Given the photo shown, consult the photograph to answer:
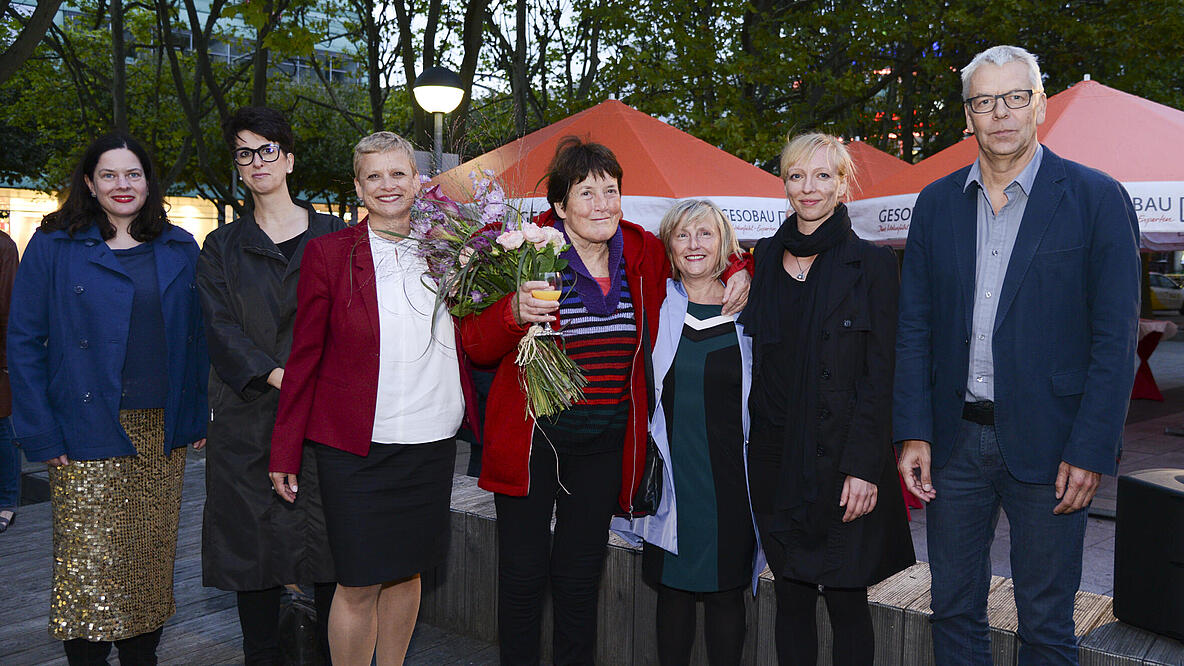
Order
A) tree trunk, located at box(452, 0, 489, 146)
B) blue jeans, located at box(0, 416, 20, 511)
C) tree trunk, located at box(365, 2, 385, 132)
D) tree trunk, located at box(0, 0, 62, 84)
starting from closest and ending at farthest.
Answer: blue jeans, located at box(0, 416, 20, 511), tree trunk, located at box(0, 0, 62, 84), tree trunk, located at box(452, 0, 489, 146), tree trunk, located at box(365, 2, 385, 132)

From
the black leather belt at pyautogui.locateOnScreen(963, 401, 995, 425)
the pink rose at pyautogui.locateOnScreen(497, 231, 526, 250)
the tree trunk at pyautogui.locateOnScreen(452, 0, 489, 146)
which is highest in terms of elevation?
the tree trunk at pyautogui.locateOnScreen(452, 0, 489, 146)

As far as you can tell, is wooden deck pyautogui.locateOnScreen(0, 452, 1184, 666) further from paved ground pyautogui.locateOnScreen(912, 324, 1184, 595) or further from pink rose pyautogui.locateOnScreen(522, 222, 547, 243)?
paved ground pyautogui.locateOnScreen(912, 324, 1184, 595)

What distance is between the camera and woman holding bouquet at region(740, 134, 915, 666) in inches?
106

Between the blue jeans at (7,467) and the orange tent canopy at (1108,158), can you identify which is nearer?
the orange tent canopy at (1108,158)

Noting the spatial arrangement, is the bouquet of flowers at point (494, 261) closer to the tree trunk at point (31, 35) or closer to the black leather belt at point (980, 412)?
the black leather belt at point (980, 412)

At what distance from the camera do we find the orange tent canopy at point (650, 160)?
243 inches

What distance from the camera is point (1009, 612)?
2.98 m

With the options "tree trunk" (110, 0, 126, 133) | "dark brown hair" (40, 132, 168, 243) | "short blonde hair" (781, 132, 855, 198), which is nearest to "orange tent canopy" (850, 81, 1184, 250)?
"short blonde hair" (781, 132, 855, 198)

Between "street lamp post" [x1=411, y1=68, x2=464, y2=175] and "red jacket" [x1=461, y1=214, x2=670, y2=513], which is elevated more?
"street lamp post" [x1=411, y1=68, x2=464, y2=175]

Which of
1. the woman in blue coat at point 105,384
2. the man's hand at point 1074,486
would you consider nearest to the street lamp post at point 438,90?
the woman in blue coat at point 105,384

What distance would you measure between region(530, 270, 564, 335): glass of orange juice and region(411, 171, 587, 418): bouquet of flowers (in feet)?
0.07

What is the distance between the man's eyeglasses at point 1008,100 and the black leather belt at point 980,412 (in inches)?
32.9

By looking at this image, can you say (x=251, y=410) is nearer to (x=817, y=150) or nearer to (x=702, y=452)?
(x=702, y=452)

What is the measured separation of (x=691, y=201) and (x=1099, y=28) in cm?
1266
